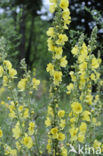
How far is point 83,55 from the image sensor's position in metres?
1.83

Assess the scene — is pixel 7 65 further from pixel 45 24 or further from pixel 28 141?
pixel 45 24

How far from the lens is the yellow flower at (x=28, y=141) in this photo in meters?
1.90

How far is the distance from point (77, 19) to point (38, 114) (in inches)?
132

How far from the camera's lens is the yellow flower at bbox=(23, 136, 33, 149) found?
6.22 feet

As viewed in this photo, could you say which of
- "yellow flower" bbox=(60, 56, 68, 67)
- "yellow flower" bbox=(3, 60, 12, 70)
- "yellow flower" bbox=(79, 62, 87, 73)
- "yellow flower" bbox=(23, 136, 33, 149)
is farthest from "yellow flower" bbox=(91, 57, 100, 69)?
"yellow flower" bbox=(23, 136, 33, 149)

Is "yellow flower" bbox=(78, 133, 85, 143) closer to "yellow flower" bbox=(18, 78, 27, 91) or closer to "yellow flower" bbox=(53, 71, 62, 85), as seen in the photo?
"yellow flower" bbox=(53, 71, 62, 85)

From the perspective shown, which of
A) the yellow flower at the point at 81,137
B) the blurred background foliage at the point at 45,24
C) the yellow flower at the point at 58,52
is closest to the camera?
the yellow flower at the point at 58,52

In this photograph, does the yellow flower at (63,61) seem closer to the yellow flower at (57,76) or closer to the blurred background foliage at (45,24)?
the yellow flower at (57,76)

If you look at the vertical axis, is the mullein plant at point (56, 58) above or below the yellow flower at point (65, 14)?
below

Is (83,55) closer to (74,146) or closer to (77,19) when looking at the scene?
(74,146)

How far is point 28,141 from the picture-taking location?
1912 mm

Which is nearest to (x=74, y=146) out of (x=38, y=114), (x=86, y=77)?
(x=86, y=77)

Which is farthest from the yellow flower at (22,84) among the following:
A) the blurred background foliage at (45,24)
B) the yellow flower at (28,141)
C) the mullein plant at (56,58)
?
the blurred background foliage at (45,24)

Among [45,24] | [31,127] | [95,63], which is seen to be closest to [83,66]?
[95,63]
